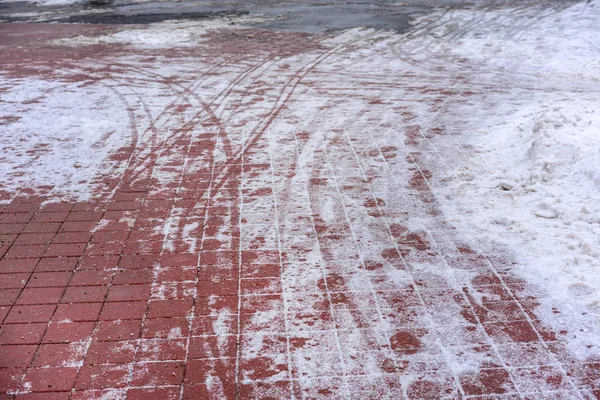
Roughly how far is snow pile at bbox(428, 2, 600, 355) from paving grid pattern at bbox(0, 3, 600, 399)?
29 cm

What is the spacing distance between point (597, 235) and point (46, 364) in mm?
5020

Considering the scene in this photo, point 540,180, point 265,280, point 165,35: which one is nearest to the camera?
point 265,280

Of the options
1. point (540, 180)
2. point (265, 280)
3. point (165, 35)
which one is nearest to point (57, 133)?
point (265, 280)

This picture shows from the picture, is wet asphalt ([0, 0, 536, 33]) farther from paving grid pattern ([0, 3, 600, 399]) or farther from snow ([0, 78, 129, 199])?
paving grid pattern ([0, 3, 600, 399])

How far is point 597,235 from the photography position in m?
5.56

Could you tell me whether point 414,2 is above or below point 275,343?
above

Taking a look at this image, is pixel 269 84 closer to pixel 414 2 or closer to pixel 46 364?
pixel 46 364

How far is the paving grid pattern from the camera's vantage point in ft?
13.6

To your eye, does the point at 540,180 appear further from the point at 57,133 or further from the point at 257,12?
the point at 257,12

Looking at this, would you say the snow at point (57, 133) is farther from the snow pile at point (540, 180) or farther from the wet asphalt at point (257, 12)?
the wet asphalt at point (257, 12)

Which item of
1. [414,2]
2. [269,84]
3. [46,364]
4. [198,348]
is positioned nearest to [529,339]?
[198,348]

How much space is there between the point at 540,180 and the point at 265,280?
3477 millimetres

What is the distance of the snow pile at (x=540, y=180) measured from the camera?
16.9 feet

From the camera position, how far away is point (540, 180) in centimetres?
656
